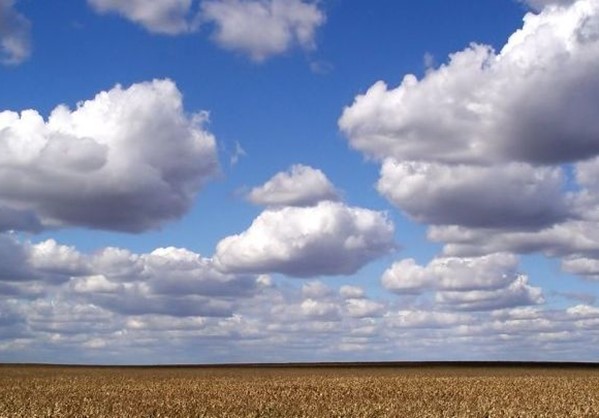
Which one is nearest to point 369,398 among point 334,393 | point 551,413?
point 334,393

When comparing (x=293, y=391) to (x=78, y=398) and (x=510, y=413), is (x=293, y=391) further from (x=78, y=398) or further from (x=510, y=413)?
(x=510, y=413)

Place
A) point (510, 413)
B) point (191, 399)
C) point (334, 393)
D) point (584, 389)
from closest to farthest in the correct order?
point (510, 413)
point (191, 399)
point (334, 393)
point (584, 389)

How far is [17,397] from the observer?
40812 millimetres

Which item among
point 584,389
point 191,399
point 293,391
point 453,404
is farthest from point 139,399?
point 584,389

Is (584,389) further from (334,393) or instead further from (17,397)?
(17,397)

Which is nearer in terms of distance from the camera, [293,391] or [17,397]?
[17,397]

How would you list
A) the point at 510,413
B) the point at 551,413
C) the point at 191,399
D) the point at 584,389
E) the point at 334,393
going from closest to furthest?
the point at 510,413 → the point at 551,413 → the point at 191,399 → the point at 334,393 → the point at 584,389

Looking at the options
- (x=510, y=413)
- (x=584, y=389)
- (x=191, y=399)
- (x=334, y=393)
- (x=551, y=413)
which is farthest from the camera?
(x=584, y=389)

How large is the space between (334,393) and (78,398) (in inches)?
524

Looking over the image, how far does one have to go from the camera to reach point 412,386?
50.7 m

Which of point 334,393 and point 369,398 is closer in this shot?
point 369,398

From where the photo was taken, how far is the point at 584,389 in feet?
165

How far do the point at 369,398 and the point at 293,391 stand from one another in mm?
5831

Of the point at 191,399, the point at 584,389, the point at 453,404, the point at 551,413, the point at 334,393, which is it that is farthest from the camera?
the point at 584,389
